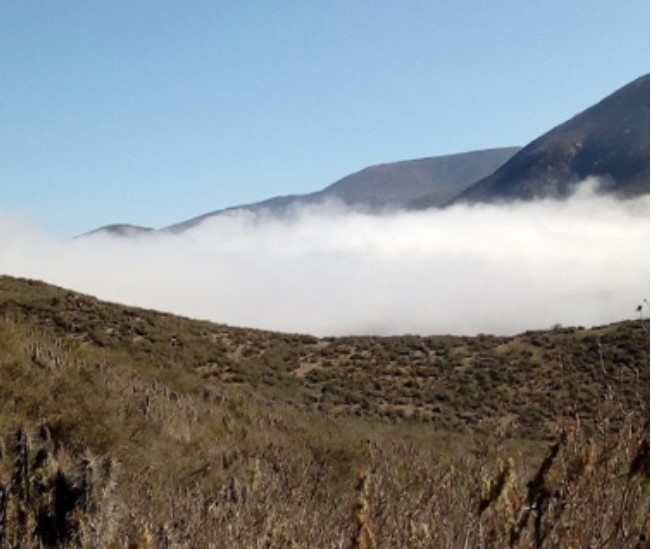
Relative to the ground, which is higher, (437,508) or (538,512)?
(538,512)

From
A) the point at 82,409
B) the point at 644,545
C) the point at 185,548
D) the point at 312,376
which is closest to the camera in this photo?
the point at 644,545

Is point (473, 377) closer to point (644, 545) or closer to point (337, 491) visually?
point (337, 491)

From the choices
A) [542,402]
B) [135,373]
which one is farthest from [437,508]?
[542,402]

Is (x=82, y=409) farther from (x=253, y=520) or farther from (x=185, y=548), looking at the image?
(x=185, y=548)

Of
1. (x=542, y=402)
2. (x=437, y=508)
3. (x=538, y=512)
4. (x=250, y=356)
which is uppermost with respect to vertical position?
(x=538, y=512)

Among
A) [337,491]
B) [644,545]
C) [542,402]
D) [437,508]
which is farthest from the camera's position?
[542,402]

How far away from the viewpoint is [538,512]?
8.88 ft

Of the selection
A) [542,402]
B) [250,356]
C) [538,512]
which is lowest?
[542,402]

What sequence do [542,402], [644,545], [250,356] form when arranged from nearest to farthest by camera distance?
[644,545] < [542,402] < [250,356]

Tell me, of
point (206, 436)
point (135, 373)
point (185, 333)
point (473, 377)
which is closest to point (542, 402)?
point (473, 377)

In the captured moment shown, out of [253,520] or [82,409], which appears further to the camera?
[82,409]

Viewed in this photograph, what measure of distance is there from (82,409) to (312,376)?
84.1ft

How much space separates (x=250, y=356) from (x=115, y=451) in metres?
28.3

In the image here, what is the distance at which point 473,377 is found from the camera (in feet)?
108
